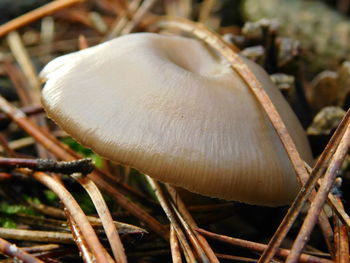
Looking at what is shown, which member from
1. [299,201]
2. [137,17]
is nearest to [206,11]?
[137,17]

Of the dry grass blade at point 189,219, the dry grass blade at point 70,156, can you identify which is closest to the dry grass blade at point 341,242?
the dry grass blade at point 189,219

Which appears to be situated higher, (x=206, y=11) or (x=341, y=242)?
(x=206, y=11)

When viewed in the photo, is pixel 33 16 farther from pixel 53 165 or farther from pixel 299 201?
pixel 299 201

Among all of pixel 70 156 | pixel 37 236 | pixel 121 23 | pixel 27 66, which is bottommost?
pixel 37 236

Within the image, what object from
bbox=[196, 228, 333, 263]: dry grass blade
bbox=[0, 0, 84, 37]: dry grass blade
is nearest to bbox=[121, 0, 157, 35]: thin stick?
bbox=[0, 0, 84, 37]: dry grass blade

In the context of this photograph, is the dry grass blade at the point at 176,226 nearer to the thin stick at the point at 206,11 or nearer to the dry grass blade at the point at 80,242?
the dry grass blade at the point at 80,242

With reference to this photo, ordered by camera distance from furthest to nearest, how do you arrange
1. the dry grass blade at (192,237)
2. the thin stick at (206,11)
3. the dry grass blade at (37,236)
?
the thin stick at (206,11)
the dry grass blade at (37,236)
the dry grass blade at (192,237)

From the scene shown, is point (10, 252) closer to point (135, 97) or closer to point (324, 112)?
point (135, 97)
